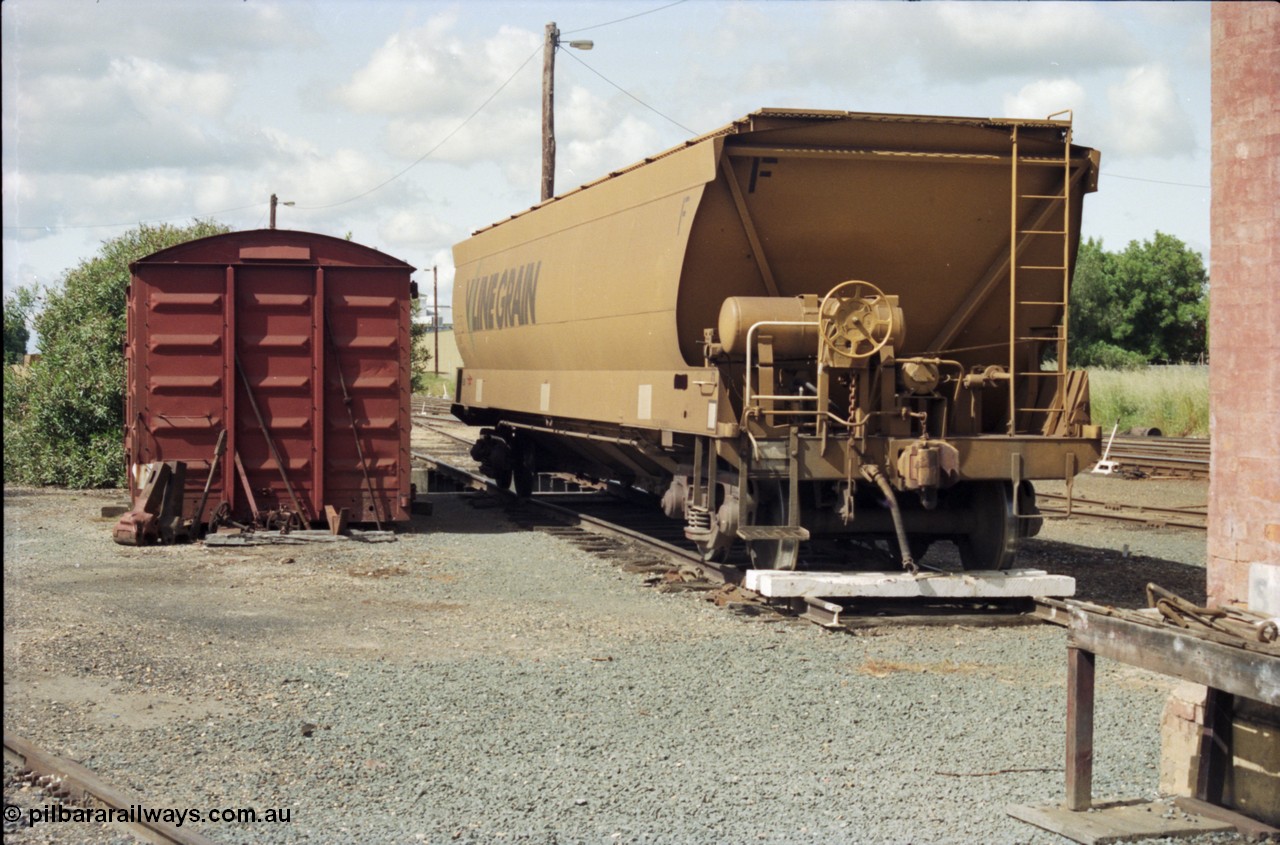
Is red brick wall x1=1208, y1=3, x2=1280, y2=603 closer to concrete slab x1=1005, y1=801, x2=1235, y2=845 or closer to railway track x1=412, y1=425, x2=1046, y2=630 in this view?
concrete slab x1=1005, y1=801, x2=1235, y2=845

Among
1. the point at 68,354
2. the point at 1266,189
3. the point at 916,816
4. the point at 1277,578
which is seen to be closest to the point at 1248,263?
the point at 1266,189

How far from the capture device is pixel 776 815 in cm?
529

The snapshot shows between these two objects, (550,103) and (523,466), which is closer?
(523,466)

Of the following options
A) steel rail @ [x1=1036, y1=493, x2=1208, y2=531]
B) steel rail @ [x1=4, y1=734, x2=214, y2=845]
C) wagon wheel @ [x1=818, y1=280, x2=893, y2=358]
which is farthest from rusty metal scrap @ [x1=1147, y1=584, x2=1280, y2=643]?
steel rail @ [x1=1036, y1=493, x2=1208, y2=531]

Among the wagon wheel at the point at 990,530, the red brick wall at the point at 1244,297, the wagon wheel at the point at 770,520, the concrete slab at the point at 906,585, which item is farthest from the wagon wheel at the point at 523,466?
the red brick wall at the point at 1244,297

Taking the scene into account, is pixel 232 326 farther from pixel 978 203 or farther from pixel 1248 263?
pixel 1248 263

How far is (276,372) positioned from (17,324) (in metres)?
12.8

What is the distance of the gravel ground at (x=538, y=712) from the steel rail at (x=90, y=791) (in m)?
0.10

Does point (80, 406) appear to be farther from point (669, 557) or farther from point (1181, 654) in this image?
point (1181, 654)

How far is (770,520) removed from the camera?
10383 millimetres

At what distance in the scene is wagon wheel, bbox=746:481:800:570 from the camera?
999 cm

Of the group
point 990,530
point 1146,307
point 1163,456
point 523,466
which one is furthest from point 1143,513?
point 1146,307

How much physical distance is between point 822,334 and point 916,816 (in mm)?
4804

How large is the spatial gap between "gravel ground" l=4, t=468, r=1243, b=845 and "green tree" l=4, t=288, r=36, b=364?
13.6 metres
